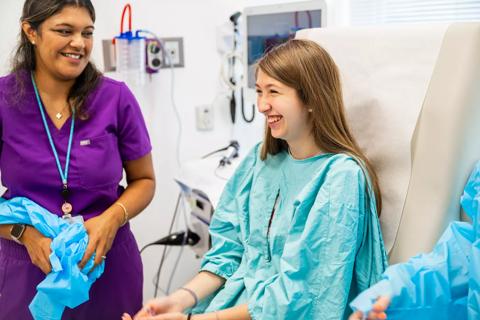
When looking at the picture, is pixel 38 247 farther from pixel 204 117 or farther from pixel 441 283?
pixel 204 117

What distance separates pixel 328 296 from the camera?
109 centimetres

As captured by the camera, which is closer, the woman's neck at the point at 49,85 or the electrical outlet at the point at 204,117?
the woman's neck at the point at 49,85

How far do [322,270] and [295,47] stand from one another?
0.53m

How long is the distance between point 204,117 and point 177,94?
0.60ft

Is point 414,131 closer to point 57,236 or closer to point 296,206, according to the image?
point 296,206

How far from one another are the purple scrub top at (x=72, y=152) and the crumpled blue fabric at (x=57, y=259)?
68 millimetres

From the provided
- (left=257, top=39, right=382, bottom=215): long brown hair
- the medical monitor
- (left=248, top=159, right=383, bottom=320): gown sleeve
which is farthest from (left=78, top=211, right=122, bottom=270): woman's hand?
the medical monitor

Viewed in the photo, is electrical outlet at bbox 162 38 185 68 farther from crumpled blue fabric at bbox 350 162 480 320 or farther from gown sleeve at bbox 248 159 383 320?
crumpled blue fabric at bbox 350 162 480 320

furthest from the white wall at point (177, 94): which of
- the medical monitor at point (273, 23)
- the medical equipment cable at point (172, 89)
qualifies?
the medical monitor at point (273, 23)

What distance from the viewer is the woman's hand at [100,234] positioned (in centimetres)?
127

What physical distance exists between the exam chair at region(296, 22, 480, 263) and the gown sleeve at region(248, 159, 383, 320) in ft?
0.40

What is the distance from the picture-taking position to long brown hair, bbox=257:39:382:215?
3.81 ft

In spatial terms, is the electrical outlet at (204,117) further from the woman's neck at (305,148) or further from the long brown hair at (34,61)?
the woman's neck at (305,148)

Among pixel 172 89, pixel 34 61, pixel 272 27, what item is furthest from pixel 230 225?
pixel 172 89
